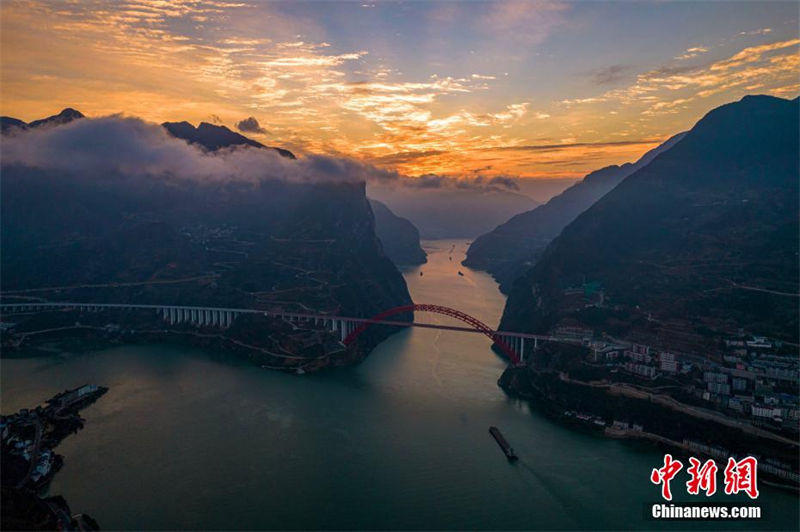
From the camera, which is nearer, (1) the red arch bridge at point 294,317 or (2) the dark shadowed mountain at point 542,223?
(1) the red arch bridge at point 294,317

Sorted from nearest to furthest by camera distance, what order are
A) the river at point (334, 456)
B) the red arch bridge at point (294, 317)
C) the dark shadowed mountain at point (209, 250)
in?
the river at point (334, 456)
the red arch bridge at point (294, 317)
the dark shadowed mountain at point (209, 250)

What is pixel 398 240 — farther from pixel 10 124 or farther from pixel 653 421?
pixel 653 421

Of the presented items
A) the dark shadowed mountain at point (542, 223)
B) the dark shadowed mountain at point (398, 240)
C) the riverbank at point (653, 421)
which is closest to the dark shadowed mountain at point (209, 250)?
the riverbank at point (653, 421)

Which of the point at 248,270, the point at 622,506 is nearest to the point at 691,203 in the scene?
the point at 622,506

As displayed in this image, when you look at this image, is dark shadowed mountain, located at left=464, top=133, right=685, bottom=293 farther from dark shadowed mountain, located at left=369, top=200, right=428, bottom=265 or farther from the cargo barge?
the cargo barge

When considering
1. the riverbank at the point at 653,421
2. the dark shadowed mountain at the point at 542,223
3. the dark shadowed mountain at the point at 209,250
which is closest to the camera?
the riverbank at the point at 653,421
